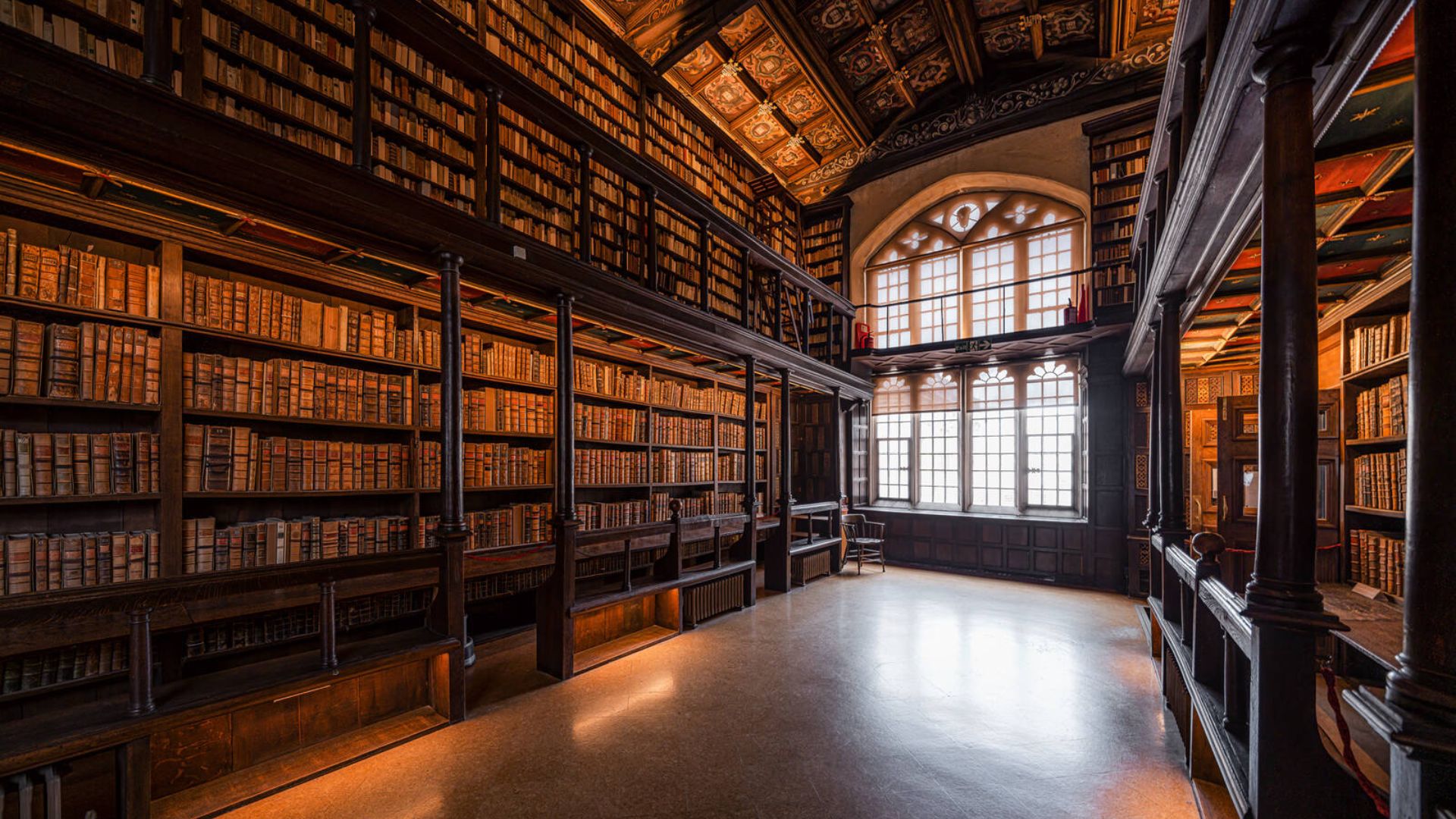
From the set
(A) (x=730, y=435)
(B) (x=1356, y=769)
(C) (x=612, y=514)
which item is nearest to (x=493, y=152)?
(C) (x=612, y=514)

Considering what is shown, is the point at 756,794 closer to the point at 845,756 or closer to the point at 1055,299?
the point at 845,756

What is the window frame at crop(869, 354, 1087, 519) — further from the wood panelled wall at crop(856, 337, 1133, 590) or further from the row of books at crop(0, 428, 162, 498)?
the row of books at crop(0, 428, 162, 498)

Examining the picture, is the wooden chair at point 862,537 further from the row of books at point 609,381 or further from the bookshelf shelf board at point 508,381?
the bookshelf shelf board at point 508,381

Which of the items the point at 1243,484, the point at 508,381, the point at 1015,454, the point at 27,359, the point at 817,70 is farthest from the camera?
the point at 1015,454

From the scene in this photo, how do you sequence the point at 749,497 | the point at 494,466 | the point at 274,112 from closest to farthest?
the point at 274,112
the point at 494,466
the point at 749,497

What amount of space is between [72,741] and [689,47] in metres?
7.26

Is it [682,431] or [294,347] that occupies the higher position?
[294,347]

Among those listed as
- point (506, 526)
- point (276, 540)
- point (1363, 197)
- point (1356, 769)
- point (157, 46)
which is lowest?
point (1356, 769)

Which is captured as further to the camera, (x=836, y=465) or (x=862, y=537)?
(x=862, y=537)

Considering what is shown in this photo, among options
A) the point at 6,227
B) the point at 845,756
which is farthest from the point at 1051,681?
the point at 6,227

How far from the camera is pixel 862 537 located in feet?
27.2

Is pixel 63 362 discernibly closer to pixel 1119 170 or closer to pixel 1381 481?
pixel 1381 481

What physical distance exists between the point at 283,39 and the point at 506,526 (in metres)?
3.41

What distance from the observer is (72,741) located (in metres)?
1.84
